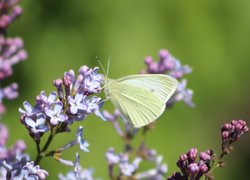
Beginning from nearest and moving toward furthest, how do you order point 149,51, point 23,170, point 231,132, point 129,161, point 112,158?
point 23,170
point 231,132
point 112,158
point 129,161
point 149,51

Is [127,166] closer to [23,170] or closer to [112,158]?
[112,158]

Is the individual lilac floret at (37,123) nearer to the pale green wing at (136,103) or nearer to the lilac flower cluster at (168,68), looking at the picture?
the pale green wing at (136,103)

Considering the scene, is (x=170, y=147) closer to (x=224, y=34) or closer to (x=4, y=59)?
(x=224, y=34)

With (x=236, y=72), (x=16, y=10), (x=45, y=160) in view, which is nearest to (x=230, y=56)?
(x=236, y=72)

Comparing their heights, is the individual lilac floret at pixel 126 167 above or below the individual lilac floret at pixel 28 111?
below

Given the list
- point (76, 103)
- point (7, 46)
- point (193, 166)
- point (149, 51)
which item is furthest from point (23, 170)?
point (149, 51)

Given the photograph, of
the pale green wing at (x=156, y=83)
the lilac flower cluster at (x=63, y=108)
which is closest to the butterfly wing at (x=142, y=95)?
the pale green wing at (x=156, y=83)

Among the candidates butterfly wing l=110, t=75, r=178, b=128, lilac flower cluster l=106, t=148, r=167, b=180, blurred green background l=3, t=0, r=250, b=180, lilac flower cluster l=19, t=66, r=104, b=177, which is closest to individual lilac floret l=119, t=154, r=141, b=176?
lilac flower cluster l=106, t=148, r=167, b=180
